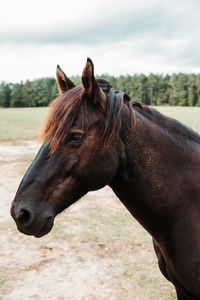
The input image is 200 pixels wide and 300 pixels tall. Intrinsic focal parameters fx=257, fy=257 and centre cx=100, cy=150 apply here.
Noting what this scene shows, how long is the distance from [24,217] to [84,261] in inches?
120

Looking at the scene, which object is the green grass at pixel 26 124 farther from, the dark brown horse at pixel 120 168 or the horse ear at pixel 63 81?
the dark brown horse at pixel 120 168

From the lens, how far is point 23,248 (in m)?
4.60

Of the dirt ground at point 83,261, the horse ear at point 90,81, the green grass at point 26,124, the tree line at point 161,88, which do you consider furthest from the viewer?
the tree line at point 161,88

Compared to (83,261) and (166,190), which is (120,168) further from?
(83,261)

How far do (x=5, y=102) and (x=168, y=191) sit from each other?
7555 cm

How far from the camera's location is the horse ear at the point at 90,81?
1.46 m

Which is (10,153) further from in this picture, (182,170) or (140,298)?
(182,170)

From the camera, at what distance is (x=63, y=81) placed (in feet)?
5.93

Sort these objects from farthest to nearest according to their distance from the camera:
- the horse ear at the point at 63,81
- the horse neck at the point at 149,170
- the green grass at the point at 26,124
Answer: the green grass at the point at 26,124
the horse ear at the point at 63,81
the horse neck at the point at 149,170

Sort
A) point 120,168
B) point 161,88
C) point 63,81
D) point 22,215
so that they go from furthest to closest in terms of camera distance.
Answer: point 161,88 → point 63,81 → point 120,168 → point 22,215

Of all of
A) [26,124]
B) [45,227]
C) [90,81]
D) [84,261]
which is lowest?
[26,124]

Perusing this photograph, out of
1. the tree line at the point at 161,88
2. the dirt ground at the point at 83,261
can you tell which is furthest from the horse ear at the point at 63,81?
the tree line at the point at 161,88

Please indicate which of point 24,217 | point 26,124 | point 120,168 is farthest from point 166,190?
point 26,124

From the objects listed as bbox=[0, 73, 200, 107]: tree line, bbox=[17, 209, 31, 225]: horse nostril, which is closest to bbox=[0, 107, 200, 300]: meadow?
bbox=[17, 209, 31, 225]: horse nostril
